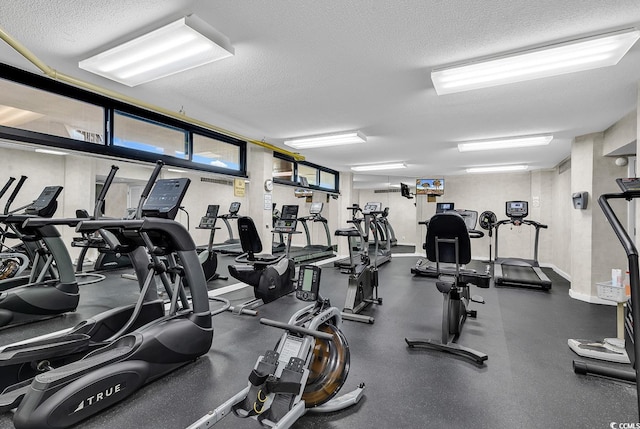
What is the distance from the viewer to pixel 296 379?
1.62m

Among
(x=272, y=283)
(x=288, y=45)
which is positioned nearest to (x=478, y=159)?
(x=272, y=283)

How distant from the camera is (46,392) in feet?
5.57

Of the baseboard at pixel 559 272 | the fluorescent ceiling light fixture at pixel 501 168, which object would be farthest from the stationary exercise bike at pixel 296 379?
the fluorescent ceiling light fixture at pixel 501 168

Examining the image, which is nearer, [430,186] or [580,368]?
[580,368]

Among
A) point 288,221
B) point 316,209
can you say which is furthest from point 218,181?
point 288,221

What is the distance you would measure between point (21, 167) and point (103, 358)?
273 inches

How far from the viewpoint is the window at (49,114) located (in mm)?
3039

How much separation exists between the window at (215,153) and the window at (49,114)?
56.8 inches

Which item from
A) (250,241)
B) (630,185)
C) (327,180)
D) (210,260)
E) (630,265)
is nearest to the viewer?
(630,265)

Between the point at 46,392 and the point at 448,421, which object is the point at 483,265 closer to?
the point at 448,421

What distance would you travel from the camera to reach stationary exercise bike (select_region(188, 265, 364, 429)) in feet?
5.25

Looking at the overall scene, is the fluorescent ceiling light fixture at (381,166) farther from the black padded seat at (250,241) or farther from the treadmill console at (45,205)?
the treadmill console at (45,205)

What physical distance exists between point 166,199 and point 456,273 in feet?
8.89

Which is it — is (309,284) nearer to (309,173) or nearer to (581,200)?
(581,200)
